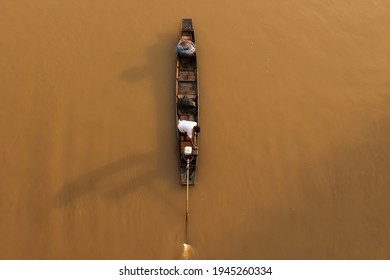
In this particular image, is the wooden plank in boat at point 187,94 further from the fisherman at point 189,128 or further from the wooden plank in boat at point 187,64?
the fisherman at point 189,128

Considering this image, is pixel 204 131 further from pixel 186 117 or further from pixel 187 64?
pixel 187 64

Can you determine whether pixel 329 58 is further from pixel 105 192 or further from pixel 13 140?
pixel 13 140

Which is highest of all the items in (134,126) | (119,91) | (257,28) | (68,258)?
(257,28)

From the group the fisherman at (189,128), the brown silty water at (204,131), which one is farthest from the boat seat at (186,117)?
the fisherman at (189,128)

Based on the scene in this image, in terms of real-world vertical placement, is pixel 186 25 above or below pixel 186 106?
above

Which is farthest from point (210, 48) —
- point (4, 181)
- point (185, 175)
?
point (4, 181)

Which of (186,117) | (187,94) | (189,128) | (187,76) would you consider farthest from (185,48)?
(189,128)
